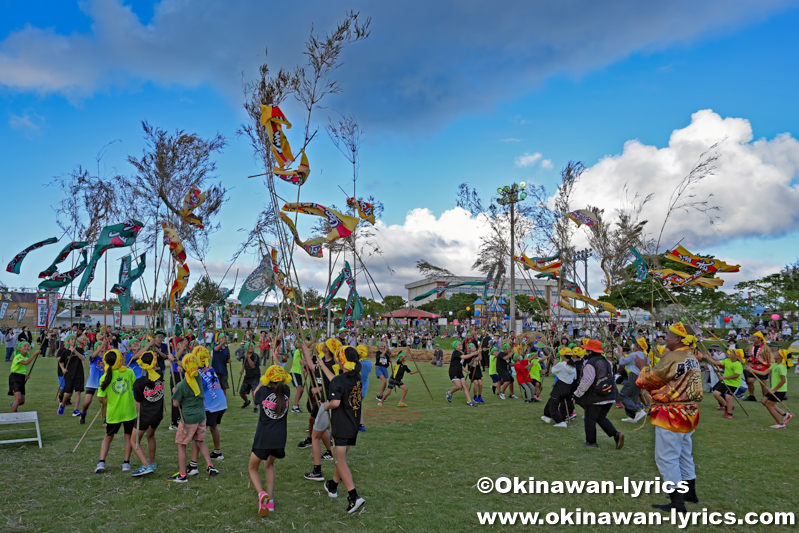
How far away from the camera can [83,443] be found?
8859 millimetres

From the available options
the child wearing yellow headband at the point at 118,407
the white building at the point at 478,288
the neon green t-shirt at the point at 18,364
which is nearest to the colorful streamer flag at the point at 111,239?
the neon green t-shirt at the point at 18,364

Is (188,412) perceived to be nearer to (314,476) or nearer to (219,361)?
(314,476)

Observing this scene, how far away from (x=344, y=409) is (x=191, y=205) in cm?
863

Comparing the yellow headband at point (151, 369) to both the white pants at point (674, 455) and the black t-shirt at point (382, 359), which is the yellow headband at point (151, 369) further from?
Result: the black t-shirt at point (382, 359)

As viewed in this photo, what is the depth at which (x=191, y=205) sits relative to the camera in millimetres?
12391

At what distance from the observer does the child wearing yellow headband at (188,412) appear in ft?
21.9

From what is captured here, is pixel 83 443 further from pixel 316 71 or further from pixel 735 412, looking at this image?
pixel 735 412

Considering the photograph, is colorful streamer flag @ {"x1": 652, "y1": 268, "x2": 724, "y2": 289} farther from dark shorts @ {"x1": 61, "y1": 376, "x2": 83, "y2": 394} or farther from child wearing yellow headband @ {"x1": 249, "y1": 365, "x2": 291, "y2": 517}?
dark shorts @ {"x1": 61, "y1": 376, "x2": 83, "y2": 394}

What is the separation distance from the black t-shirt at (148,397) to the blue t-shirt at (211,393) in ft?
2.20

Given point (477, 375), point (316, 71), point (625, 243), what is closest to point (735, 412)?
point (477, 375)

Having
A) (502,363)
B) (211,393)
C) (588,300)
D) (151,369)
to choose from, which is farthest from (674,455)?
(588,300)

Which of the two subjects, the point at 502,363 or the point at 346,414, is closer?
the point at 346,414

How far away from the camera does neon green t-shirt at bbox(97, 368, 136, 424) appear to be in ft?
23.0

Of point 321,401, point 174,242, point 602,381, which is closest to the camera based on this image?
point 321,401
